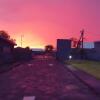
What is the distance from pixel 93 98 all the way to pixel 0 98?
3.84 metres

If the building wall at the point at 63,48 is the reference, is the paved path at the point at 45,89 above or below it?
below

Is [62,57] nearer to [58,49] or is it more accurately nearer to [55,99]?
[58,49]

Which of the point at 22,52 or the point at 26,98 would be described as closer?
the point at 26,98

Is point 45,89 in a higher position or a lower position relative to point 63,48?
lower

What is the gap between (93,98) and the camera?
14.7m

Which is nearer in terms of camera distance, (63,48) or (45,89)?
(45,89)

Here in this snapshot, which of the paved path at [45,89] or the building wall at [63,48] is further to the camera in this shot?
the building wall at [63,48]

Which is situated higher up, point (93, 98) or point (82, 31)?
point (82, 31)

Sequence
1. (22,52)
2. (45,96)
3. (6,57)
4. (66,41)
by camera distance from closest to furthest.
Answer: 1. (45,96)
2. (6,57)
3. (22,52)
4. (66,41)

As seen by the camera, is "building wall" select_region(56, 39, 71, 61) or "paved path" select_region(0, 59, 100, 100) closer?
"paved path" select_region(0, 59, 100, 100)

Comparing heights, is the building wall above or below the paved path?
above

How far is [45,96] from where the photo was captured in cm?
1530

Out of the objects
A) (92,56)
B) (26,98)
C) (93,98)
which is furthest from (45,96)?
(92,56)

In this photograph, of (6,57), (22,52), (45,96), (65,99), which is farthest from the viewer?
(22,52)
